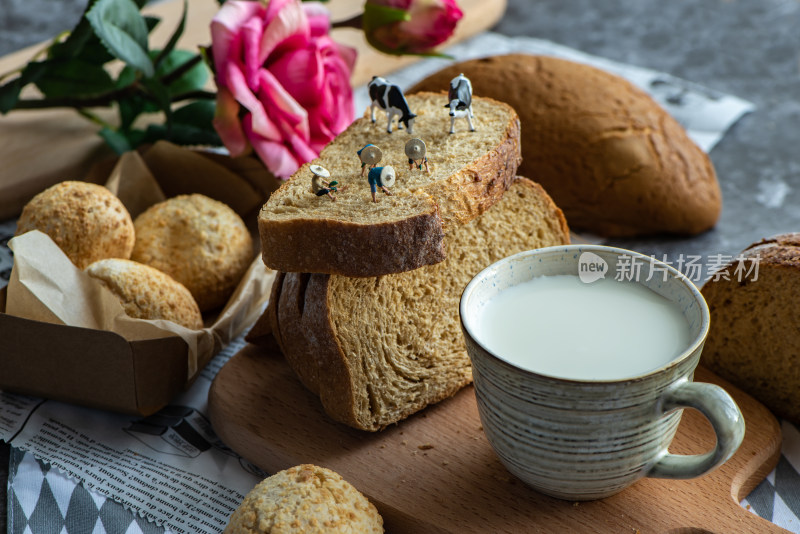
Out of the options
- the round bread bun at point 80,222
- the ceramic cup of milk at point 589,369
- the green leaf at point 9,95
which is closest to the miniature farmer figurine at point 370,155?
the ceramic cup of milk at point 589,369

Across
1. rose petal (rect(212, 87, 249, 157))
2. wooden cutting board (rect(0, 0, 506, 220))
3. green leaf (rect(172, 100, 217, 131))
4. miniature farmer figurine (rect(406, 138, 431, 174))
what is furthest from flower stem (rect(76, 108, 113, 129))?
miniature farmer figurine (rect(406, 138, 431, 174))

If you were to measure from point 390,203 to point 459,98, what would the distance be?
295 mm

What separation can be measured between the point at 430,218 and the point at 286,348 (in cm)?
36

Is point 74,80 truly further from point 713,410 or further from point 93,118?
point 713,410

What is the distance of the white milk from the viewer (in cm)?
113

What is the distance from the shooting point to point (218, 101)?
177 cm

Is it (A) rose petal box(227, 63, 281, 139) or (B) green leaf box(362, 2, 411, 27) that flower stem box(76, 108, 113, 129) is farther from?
(B) green leaf box(362, 2, 411, 27)

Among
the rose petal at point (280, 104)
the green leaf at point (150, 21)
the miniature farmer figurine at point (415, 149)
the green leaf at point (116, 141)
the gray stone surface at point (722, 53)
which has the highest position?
the green leaf at point (150, 21)

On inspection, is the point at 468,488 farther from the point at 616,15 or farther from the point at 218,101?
the point at 616,15

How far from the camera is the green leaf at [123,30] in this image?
1.69m

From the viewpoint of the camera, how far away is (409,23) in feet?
5.98

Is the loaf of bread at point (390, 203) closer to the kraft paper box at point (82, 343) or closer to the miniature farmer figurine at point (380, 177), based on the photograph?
the miniature farmer figurine at point (380, 177)

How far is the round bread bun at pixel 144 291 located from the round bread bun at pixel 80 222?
0.06 meters

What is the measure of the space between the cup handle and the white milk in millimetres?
48
